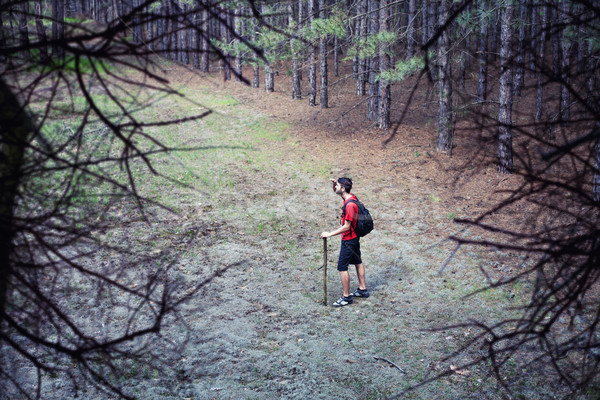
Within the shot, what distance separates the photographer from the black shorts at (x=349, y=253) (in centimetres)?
794

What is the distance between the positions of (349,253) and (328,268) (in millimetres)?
1905

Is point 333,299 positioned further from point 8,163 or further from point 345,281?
point 8,163

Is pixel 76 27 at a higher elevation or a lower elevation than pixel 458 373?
higher

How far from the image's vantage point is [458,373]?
6.24 meters

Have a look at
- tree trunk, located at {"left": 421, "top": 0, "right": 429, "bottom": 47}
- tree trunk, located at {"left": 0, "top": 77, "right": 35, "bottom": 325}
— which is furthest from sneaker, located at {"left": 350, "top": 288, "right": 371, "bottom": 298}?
tree trunk, located at {"left": 0, "top": 77, "right": 35, "bottom": 325}

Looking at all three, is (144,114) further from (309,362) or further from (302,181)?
(309,362)

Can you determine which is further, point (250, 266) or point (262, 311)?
point (250, 266)

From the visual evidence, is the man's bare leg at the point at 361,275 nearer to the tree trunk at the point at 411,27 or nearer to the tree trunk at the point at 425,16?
the tree trunk at the point at 411,27

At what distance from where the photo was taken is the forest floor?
5.96 m

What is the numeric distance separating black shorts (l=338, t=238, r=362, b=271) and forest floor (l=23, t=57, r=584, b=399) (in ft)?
2.60

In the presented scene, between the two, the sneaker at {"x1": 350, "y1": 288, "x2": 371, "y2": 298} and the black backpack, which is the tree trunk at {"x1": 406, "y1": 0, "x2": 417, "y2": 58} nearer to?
the black backpack

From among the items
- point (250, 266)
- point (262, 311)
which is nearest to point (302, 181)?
point (250, 266)

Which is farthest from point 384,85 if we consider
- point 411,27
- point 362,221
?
point 362,221

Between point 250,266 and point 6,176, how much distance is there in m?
7.72
